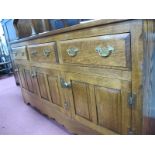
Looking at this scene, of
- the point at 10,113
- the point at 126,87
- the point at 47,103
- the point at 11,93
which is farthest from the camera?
the point at 11,93

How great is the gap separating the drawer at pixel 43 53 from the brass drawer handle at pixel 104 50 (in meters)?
0.35

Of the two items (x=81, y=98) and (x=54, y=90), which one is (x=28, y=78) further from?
(x=81, y=98)

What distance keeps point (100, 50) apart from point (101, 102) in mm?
272

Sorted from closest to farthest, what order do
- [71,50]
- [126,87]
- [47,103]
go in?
1. [126,87]
2. [71,50]
3. [47,103]

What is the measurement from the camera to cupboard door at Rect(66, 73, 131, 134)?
0.64m

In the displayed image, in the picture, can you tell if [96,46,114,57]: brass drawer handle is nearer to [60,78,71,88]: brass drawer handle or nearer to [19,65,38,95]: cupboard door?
[60,78,71,88]: brass drawer handle

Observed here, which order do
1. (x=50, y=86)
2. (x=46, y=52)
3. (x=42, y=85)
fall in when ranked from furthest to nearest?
(x=42, y=85), (x=50, y=86), (x=46, y=52)

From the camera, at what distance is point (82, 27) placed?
66 centimetres

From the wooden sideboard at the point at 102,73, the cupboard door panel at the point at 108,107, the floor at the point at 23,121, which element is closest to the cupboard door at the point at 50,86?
the wooden sideboard at the point at 102,73

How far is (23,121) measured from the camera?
1396 mm

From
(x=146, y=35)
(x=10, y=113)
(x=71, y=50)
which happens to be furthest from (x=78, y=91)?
(x=10, y=113)

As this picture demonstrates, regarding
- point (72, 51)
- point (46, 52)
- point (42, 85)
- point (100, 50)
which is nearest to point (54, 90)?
point (42, 85)
